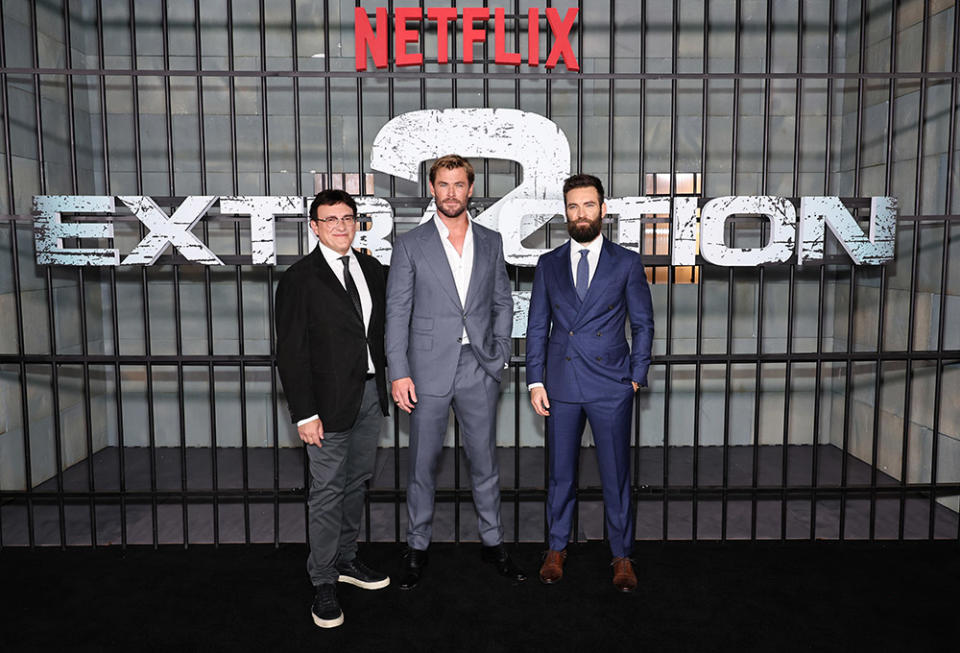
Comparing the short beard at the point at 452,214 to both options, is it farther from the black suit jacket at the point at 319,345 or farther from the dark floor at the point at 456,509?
the dark floor at the point at 456,509

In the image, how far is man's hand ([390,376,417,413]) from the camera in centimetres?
319

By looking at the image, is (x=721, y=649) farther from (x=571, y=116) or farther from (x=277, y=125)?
(x=277, y=125)

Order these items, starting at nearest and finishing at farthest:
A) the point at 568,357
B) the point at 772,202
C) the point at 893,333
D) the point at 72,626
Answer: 1. the point at 72,626
2. the point at 568,357
3. the point at 772,202
4. the point at 893,333

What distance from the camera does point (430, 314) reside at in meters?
3.25

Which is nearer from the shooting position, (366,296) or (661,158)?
(366,296)

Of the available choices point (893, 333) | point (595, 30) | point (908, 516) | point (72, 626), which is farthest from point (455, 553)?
→ point (595, 30)

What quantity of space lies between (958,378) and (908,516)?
103 cm

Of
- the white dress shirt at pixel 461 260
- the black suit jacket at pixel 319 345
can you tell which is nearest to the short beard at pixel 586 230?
the white dress shirt at pixel 461 260

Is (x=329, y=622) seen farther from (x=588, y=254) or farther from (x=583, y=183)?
(x=583, y=183)

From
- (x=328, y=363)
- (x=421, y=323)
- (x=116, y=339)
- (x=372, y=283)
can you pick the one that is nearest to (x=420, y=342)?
(x=421, y=323)

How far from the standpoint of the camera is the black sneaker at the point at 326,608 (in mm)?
2990

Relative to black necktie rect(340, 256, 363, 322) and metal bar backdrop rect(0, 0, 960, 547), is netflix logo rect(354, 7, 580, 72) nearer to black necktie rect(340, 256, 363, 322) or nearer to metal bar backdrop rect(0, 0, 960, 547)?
metal bar backdrop rect(0, 0, 960, 547)

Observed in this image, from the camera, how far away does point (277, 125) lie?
6.30 metres

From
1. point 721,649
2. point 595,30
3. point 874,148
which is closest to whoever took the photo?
point 721,649
